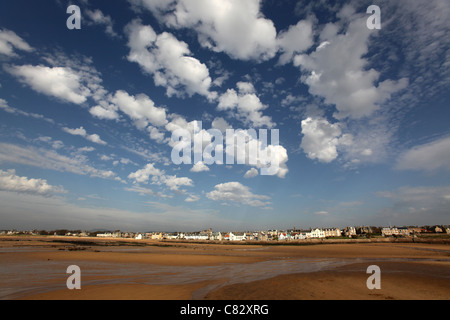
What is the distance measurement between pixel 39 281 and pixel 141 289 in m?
7.81

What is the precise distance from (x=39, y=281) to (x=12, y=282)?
1.48m

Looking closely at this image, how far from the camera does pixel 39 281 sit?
47.9 ft

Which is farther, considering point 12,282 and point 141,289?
point 12,282
